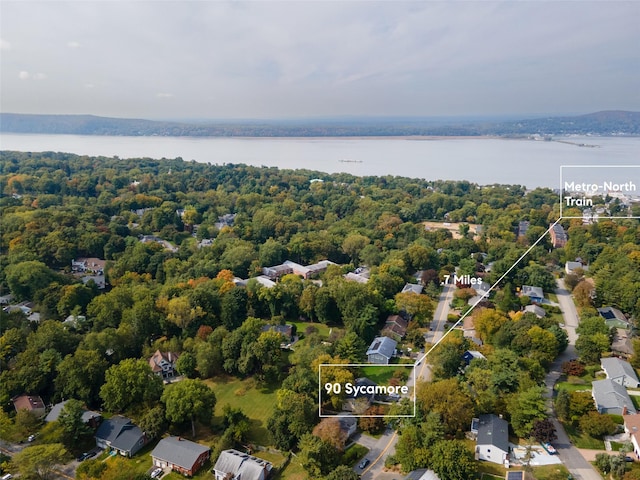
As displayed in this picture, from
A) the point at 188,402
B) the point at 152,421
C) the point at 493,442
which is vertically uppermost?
the point at 188,402

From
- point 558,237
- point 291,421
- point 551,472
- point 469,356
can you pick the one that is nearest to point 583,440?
point 551,472

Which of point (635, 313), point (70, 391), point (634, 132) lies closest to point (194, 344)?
point (70, 391)

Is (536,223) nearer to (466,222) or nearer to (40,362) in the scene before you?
(466,222)

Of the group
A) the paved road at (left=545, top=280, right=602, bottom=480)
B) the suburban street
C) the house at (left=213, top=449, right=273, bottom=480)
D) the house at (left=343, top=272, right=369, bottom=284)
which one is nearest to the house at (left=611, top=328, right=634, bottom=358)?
the paved road at (left=545, top=280, right=602, bottom=480)

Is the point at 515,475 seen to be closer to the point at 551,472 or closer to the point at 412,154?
the point at 551,472

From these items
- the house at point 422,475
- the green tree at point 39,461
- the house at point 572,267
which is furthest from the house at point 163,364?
the house at point 572,267

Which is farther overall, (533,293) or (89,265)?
(89,265)
